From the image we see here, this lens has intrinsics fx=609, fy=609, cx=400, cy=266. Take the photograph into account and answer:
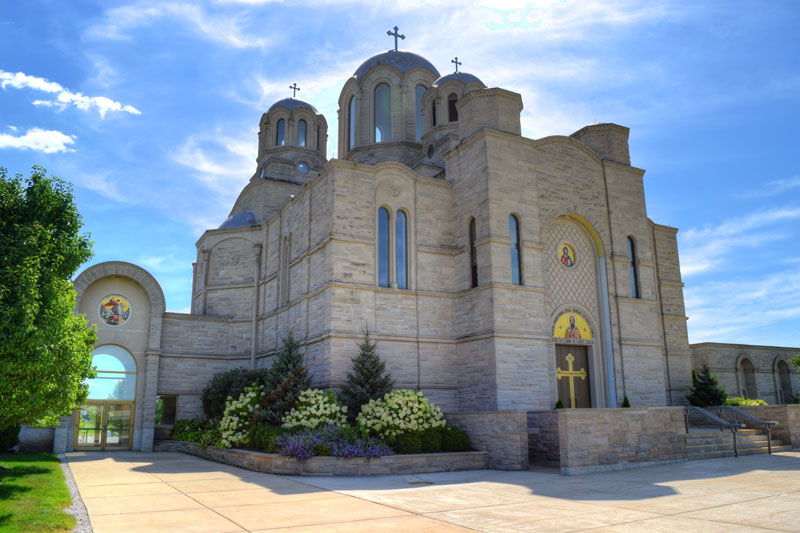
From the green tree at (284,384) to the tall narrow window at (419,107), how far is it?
13.5 meters

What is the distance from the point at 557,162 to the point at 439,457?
12.0 m

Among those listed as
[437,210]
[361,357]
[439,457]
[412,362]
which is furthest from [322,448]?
[437,210]

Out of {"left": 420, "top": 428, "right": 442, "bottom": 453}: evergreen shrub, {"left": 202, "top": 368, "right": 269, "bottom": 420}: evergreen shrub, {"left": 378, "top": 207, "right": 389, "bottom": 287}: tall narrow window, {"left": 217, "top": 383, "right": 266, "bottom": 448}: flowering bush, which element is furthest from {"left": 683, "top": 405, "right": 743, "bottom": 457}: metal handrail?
{"left": 202, "top": 368, "right": 269, "bottom": 420}: evergreen shrub

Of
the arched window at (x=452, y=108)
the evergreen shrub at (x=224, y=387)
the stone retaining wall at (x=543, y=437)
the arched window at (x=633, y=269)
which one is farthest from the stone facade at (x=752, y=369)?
the evergreen shrub at (x=224, y=387)

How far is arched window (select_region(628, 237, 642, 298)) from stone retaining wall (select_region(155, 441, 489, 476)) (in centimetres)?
1054

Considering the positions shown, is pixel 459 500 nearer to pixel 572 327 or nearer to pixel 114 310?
pixel 572 327

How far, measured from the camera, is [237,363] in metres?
25.7

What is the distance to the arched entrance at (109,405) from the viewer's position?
22.5m

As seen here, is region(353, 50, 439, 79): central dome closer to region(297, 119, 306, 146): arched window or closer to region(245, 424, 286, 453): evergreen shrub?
region(297, 119, 306, 146): arched window

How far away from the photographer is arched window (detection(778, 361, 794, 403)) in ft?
Answer: 110

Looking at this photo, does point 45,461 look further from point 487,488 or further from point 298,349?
point 487,488

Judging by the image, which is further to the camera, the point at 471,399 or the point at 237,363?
the point at 237,363

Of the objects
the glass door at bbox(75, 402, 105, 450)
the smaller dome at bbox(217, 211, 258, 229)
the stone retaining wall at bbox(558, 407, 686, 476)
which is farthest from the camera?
the smaller dome at bbox(217, 211, 258, 229)

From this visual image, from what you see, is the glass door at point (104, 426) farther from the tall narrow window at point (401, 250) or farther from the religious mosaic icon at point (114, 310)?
the tall narrow window at point (401, 250)
